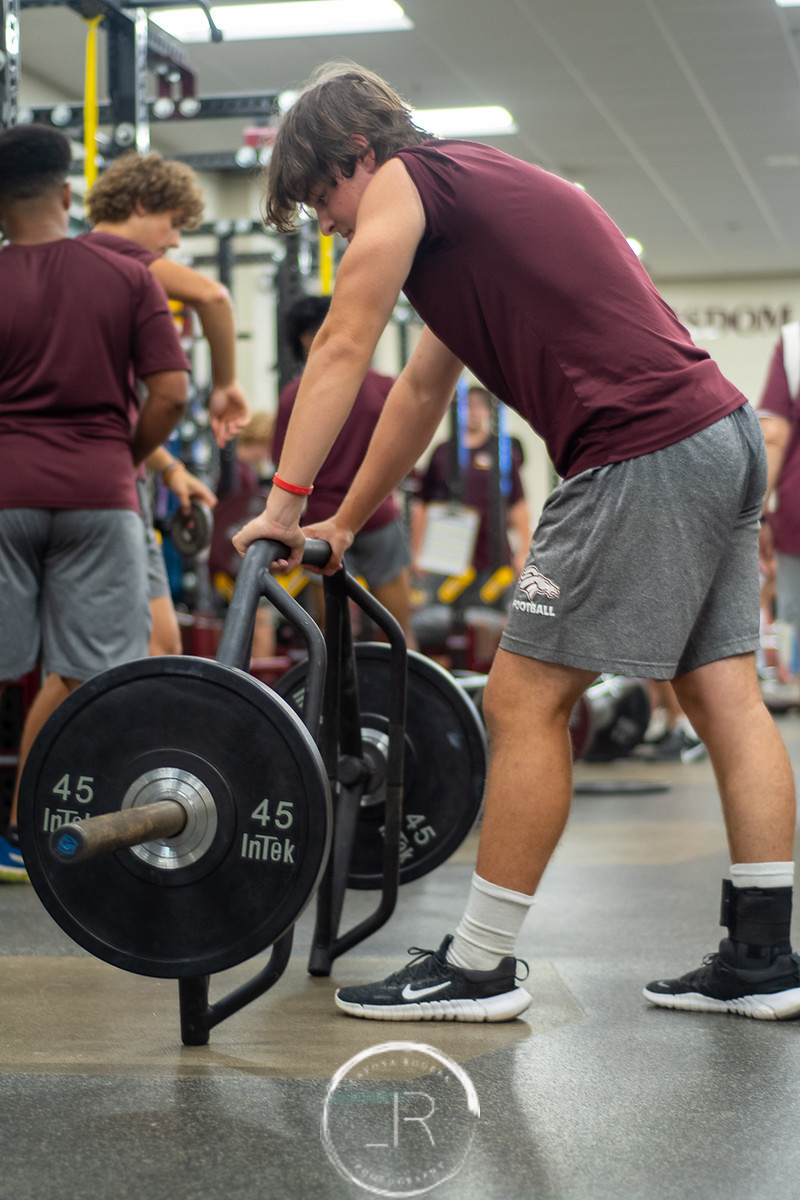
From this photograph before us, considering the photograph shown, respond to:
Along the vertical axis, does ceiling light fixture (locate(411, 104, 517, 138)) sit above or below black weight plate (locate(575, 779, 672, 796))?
above

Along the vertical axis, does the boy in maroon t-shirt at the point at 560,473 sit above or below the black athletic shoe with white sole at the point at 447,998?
above

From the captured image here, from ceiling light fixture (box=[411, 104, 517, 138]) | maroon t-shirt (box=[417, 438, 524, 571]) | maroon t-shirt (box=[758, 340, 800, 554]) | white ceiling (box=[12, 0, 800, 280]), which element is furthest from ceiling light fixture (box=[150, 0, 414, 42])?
maroon t-shirt (box=[758, 340, 800, 554])

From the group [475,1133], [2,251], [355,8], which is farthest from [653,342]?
[355,8]

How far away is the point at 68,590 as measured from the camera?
2.56 m

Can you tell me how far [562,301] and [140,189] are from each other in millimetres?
1595

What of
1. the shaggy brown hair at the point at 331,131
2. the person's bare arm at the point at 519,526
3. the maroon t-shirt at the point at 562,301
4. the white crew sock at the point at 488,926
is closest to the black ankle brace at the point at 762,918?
the white crew sock at the point at 488,926

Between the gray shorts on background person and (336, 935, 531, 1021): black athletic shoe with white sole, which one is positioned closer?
(336, 935, 531, 1021): black athletic shoe with white sole

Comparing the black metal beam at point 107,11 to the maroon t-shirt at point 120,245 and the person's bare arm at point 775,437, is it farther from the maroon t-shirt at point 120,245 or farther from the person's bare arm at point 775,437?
the person's bare arm at point 775,437

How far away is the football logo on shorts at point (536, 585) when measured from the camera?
1.71 metres

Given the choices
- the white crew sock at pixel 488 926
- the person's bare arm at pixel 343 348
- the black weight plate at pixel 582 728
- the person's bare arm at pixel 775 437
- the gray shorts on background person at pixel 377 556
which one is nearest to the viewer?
the person's bare arm at pixel 343 348

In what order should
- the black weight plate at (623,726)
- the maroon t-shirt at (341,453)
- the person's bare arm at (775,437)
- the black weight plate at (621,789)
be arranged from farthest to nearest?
the black weight plate at (623,726)
the black weight plate at (621,789)
the maroon t-shirt at (341,453)
the person's bare arm at (775,437)

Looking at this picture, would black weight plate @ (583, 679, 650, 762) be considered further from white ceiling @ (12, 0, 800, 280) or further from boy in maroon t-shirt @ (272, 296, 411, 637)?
white ceiling @ (12, 0, 800, 280)

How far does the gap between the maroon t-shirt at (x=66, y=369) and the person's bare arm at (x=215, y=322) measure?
1.44 feet

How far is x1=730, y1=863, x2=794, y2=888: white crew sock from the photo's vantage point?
1792 millimetres
